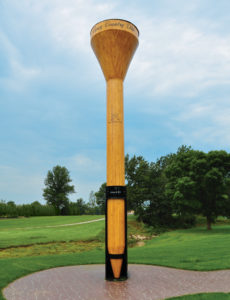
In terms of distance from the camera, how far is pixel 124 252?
31.6ft

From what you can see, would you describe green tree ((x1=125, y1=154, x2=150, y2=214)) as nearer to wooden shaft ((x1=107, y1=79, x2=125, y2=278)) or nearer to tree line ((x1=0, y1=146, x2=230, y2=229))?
tree line ((x1=0, y1=146, x2=230, y2=229))

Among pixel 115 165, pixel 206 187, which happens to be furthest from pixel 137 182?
pixel 115 165

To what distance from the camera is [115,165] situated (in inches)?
383

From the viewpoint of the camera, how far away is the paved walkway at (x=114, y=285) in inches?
305

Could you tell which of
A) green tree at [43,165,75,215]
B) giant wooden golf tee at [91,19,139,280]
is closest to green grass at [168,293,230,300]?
giant wooden golf tee at [91,19,139,280]

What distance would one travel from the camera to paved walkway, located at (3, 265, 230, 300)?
7.75 m

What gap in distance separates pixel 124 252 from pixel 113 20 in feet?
25.8

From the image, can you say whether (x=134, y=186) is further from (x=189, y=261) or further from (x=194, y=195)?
(x=189, y=261)

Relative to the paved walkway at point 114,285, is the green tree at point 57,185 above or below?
above

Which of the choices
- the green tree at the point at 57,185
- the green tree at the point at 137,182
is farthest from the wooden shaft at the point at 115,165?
the green tree at the point at 57,185

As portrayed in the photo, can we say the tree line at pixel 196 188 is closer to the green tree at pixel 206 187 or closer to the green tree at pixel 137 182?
the green tree at pixel 206 187

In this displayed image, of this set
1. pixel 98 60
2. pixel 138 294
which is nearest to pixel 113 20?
pixel 98 60

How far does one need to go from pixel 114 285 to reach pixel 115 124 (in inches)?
201

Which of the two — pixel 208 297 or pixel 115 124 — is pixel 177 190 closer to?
pixel 115 124
